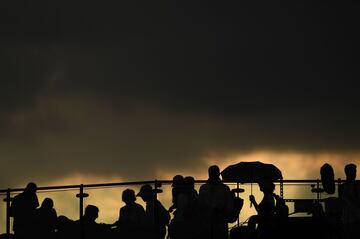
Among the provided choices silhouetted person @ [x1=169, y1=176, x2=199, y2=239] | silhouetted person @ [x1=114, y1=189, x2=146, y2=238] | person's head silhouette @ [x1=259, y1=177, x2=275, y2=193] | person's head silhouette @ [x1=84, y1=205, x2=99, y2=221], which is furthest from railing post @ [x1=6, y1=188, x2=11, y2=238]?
person's head silhouette @ [x1=259, y1=177, x2=275, y2=193]

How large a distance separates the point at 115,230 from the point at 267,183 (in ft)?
12.3

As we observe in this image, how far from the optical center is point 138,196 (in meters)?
30.8

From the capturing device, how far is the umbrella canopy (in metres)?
36.7

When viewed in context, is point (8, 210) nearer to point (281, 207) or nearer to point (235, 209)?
point (235, 209)

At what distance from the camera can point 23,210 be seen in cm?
2984

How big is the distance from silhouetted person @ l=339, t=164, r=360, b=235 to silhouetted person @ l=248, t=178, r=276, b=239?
1.68 m

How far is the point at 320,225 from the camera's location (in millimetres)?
27906

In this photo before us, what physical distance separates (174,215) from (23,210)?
3.44 m

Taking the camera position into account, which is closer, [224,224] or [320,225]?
[320,225]

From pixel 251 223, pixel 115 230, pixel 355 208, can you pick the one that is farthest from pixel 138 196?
pixel 355 208

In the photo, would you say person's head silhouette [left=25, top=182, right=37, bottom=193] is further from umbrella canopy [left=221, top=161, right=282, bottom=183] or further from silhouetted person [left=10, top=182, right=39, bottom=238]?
umbrella canopy [left=221, top=161, right=282, bottom=183]

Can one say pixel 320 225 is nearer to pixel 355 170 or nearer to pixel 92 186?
pixel 355 170

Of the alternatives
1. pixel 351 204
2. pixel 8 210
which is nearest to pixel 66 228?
pixel 8 210

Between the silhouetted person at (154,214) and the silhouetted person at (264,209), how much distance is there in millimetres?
2059
